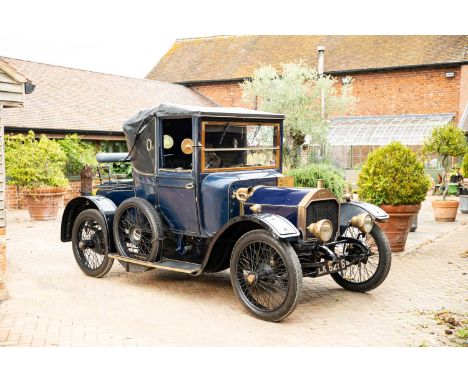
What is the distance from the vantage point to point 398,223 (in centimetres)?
750

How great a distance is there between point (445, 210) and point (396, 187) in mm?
3986

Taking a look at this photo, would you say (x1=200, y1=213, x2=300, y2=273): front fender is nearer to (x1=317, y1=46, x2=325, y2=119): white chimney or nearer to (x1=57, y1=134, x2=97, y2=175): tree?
(x1=57, y1=134, x2=97, y2=175): tree

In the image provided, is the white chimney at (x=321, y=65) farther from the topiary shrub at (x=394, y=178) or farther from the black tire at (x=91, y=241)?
the black tire at (x=91, y=241)

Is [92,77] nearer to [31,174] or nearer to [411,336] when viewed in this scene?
[31,174]

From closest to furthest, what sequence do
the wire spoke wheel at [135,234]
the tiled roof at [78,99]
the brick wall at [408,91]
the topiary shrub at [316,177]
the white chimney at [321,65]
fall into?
the wire spoke wheel at [135,234] → the topiary shrub at [316,177] → the tiled roof at [78,99] → the white chimney at [321,65] → the brick wall at [408,91]

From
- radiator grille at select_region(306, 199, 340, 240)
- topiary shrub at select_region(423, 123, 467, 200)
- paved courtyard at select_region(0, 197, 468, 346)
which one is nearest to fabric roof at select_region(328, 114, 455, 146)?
topiary shrub at select_region(423, 123, 467, 200)

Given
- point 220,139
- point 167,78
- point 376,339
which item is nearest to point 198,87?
point 167,78

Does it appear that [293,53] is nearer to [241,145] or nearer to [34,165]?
[34,165]

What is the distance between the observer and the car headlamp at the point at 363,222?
5066mm

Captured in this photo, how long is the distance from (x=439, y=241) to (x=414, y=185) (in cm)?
160

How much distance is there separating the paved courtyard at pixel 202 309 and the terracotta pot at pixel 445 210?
3994mm

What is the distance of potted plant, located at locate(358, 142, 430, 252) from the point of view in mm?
7461

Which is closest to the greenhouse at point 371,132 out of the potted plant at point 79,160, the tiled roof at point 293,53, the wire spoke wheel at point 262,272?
the tiled roof at point 293,53

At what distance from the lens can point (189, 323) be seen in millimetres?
4492
